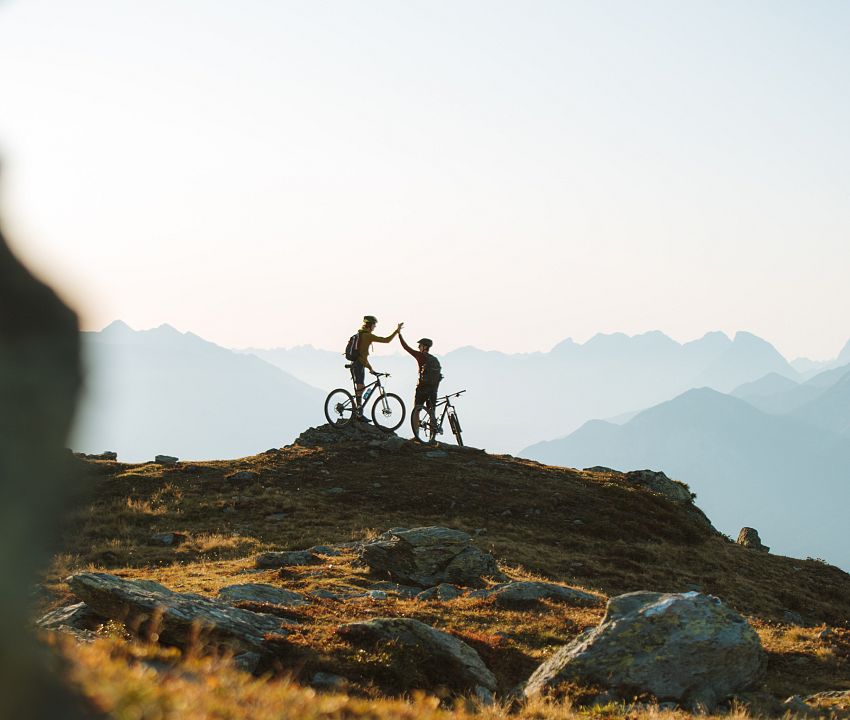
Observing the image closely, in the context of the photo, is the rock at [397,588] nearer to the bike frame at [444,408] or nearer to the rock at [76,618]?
the rock at [76,618]

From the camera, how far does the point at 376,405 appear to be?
40.3 m

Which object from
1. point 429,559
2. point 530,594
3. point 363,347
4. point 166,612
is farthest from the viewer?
point 363,347

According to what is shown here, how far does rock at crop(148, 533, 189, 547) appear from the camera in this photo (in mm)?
28609

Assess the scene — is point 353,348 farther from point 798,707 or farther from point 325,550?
point 798,707

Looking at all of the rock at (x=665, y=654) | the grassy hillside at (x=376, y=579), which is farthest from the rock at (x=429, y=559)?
the rock at (x=665, y=654)

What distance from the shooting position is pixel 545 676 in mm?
13031

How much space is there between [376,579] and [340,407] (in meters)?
19.7

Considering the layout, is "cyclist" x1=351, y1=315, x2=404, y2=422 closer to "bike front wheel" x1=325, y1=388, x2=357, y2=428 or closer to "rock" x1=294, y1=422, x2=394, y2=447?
"bike front wheel" x1=325, y1=388, x2=357, y2=428

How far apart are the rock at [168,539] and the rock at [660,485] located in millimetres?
25217

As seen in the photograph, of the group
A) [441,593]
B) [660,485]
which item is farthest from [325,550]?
[660,485]

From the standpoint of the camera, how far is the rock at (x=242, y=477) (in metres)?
38.5

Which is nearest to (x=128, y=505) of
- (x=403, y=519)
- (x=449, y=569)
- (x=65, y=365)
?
(x=403, y=519)

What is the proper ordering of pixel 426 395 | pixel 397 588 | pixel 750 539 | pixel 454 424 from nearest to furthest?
pixel 397 588, pixel 426 395, pixel 454 424, pixel 750 539

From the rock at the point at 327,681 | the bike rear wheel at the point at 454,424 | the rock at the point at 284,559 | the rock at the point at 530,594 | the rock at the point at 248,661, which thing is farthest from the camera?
the bike rear wheel at the point at 454,424
